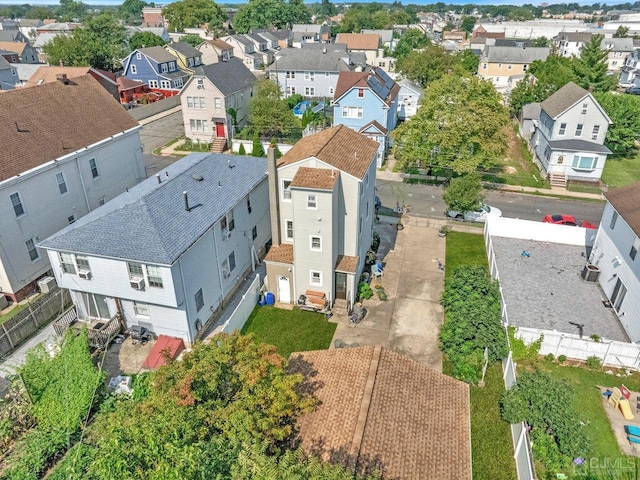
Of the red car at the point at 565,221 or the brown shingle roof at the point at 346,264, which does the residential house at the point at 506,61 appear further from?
the brown shingle roof at the point at 346,264

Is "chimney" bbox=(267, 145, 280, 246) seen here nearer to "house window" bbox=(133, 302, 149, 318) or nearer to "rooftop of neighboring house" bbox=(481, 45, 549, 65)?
"house window" bbox=(133, 302, 149, 318)

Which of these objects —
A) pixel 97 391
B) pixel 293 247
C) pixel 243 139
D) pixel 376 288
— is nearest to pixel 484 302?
pixel 376 288

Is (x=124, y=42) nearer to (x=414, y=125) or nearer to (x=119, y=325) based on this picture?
(x=414, y=125)

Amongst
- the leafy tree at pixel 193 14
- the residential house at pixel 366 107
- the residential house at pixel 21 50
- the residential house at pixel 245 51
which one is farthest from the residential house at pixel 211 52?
the leafy tree at pixel 193 14

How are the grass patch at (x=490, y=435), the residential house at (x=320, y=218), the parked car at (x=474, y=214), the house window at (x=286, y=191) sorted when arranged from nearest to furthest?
1. the grass patch at (x=490, y=435)
2. the residential house at (x=320, y=218)
3. the house window at (x=286, y=191)
4. the parked car at (x=474, y=214)

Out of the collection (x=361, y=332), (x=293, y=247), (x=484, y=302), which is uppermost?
(x=293, y=247)
